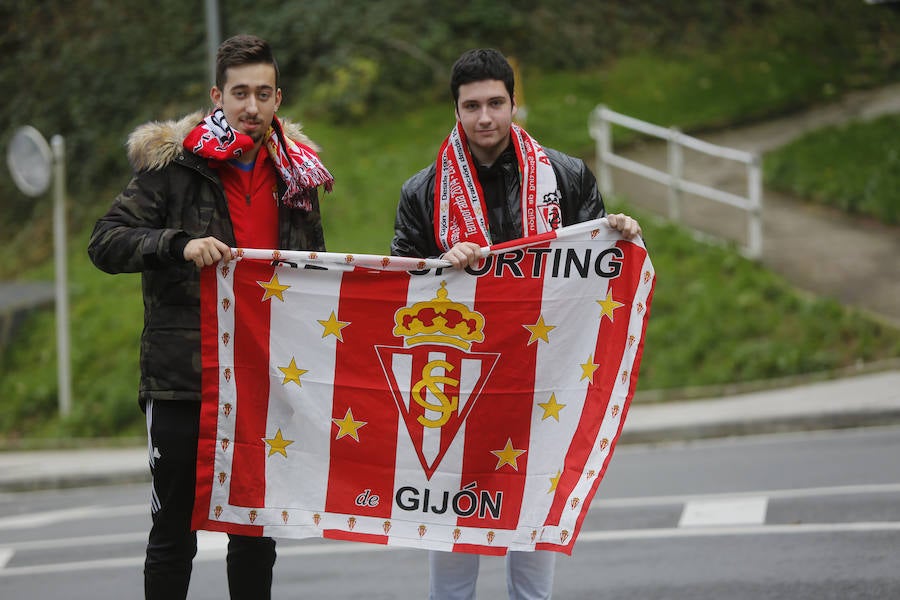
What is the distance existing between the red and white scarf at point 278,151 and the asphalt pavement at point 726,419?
6.44m

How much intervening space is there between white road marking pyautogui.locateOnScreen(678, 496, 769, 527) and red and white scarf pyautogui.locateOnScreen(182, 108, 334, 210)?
3635 mm

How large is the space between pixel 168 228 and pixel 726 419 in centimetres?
707

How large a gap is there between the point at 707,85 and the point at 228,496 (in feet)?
49.5

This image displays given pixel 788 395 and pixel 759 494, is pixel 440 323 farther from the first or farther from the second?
pixel 788 395

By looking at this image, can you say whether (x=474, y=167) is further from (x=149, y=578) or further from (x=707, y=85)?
(x=707, y=85)

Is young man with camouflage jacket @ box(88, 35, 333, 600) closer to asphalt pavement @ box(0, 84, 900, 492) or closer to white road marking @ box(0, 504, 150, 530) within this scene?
white road marking @ box(0, 504, 150, 530)

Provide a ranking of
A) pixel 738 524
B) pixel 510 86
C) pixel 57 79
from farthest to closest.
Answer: pixel 57 79 < pixel 738 524 < pixel 510 86

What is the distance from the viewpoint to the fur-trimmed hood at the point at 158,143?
15.1ft

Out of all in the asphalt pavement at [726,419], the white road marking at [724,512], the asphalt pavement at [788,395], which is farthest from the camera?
the asphalt pavement at [788,395]

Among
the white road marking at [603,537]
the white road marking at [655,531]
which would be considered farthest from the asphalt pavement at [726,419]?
the white road marking at [603,537]

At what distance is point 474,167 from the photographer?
4.55 m

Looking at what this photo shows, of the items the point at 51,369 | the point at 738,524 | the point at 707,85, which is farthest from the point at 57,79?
the point at 738,524

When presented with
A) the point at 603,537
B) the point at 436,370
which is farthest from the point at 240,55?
the point at 603,537

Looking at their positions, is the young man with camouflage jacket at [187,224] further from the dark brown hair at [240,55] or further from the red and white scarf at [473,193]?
the red and white scarf at [473,193]
